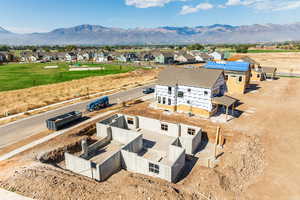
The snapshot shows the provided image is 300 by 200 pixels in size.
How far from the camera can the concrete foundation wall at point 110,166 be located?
17000 mm

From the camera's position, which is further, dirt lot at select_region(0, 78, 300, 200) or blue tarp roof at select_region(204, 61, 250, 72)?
blue tarp roof at select_region(204, 61, 250, 72)

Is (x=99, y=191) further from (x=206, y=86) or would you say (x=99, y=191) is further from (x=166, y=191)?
(x=206, y=86)

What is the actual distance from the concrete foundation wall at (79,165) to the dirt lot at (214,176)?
148 centimetres

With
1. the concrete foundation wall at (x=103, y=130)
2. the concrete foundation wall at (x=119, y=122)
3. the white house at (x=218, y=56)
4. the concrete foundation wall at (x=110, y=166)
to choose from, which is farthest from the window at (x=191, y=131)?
the white house at (x=218, y=56)

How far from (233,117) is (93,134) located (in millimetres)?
21064

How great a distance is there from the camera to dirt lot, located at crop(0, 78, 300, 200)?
13.9m

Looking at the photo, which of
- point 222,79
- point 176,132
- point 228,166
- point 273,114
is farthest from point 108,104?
point 273,114

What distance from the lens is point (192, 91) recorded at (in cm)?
3003

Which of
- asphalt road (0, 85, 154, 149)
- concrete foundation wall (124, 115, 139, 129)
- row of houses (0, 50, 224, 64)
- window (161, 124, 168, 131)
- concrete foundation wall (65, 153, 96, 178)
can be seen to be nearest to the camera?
concrete foundation wall (65, 153, 96, 178)

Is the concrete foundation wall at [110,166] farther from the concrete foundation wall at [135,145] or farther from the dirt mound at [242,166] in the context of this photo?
the dirt mound at [242,166]

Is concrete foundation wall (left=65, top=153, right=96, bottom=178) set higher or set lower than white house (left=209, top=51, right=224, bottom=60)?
lower

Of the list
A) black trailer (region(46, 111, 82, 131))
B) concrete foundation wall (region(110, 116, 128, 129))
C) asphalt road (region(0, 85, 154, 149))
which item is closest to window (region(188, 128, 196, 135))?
concrete foundation wall (region(110, 116, 128, 129))

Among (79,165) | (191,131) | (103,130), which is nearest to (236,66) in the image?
(191,131)

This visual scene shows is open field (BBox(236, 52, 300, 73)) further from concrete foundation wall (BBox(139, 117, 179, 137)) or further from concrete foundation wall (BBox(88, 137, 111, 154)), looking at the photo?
concrete foundation wall (BBox(88, 137, 111, 154))
